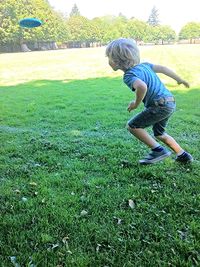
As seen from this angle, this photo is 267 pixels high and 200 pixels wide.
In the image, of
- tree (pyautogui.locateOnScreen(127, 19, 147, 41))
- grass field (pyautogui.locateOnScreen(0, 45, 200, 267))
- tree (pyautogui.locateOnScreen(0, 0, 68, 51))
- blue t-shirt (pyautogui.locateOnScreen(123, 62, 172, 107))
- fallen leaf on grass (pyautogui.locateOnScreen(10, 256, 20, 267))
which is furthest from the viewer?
tree (pyautogui.locateOnScreen(127, 19, 147, 41))

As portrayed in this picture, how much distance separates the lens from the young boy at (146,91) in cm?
404

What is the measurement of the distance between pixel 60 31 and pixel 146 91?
8118cm

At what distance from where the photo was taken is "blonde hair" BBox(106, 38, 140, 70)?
158 inches

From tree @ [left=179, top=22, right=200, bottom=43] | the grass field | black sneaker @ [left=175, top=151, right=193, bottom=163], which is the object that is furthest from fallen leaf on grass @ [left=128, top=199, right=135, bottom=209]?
tree @ [left=179, top=22, right=200, bottom=43]

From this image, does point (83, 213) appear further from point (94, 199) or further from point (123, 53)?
point (123, 53)

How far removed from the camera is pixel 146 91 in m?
4.09

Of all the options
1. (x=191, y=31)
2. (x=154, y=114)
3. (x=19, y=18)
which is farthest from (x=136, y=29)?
(x=154, y=114)

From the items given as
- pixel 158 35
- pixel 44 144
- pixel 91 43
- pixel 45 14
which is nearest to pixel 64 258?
pixel 44 144

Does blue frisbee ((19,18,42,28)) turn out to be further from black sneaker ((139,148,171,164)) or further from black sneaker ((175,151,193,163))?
black sneaker ((175,151,193,163))

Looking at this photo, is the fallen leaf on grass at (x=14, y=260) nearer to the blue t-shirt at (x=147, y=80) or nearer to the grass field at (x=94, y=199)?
the grass field at (x=94, y=199)

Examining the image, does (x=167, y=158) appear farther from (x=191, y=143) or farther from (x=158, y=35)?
(x=158, y=35)

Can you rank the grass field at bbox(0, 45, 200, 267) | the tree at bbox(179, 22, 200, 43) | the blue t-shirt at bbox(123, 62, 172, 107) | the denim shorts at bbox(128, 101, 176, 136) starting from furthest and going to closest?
the tree at bbox(179, 22, 200, 43) < the denim shorts at bbox(128, 101, 176, 136) < the blue t-shirt at bbox(123, 62, 172, 107) < the grass field at bbox(0, 45, 200, 267)

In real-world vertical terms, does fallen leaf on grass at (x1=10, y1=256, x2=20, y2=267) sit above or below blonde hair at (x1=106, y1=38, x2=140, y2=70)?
below

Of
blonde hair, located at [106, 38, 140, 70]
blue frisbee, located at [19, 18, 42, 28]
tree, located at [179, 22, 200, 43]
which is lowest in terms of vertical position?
tree, located at [179, 22, 200, 43]
